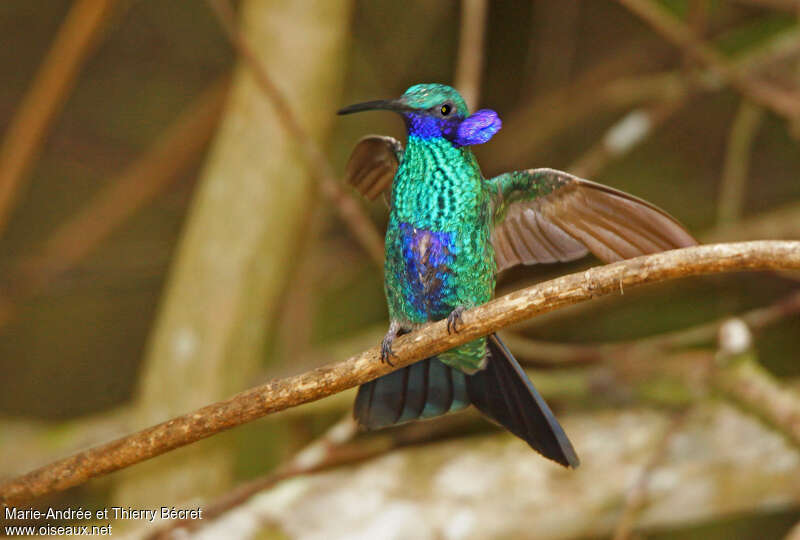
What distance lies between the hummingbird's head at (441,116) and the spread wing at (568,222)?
212 millimetres

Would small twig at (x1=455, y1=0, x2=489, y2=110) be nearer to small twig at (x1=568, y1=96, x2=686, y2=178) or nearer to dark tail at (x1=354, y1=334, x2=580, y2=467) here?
small twig at (x1=568, y1=96, x2=686, y2=178)

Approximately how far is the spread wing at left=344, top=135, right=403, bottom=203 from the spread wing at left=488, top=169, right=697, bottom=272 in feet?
0.80

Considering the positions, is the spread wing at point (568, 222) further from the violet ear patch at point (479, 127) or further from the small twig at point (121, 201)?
the small twig at point (121, 201)

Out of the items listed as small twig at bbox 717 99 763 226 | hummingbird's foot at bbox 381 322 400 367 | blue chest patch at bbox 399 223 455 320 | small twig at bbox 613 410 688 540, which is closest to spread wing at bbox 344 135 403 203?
Answer: blue chest patch at bbox 399 223 455 320

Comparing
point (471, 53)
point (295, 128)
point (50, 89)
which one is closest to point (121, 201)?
point (50, 89)

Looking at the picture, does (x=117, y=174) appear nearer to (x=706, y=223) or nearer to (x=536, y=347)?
(x=536, y=347)

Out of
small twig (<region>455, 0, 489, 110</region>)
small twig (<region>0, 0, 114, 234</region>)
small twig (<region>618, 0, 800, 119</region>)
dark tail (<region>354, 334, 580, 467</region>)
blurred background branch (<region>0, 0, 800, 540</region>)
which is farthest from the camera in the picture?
small twig (<region>0, 0, 114, 234</region>)

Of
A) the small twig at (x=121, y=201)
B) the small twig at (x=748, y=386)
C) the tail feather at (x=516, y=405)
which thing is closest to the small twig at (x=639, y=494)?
the small twig at (x=748, y=386)

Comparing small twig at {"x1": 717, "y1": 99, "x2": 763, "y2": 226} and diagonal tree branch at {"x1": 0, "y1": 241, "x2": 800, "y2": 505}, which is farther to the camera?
small twig at {"x1": 717, "y1": 99, "x2": 763, "y2": 226}

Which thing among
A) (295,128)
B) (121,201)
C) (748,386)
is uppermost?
(121,201)

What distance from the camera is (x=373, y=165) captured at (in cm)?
195

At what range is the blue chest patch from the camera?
5.64 feet

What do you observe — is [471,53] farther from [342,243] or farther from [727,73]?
[342,243]

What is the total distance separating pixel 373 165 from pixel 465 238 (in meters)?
0.34
